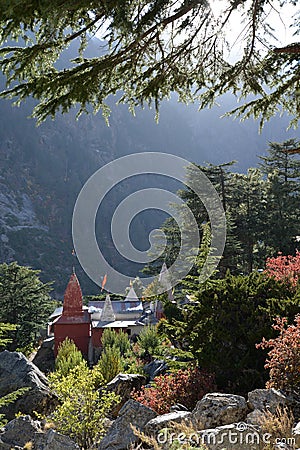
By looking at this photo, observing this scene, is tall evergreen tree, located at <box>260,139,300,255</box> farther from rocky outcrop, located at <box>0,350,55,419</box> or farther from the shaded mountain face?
the shaded mountain face

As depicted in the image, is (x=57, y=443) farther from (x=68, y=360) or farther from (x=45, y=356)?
(x=45, y=356)

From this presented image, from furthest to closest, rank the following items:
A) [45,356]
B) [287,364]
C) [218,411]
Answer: [45,356]
[287,364]
[218,411]

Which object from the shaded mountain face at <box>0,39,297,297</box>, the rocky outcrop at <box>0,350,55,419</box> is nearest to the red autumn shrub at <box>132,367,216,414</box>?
the rocky outcrop at <box>0,350,55,419</box>

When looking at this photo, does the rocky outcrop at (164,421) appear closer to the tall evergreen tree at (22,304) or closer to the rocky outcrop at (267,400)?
the rocky outcrop at (267,400)

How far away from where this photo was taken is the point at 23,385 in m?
8.18

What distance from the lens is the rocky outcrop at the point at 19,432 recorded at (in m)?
5.11

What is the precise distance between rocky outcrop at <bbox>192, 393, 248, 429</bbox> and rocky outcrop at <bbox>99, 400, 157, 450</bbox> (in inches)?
32.2

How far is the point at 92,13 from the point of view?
3.81m

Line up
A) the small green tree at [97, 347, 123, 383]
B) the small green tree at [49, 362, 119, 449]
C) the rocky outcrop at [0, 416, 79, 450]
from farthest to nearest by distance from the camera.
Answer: the small green tree at [97, 347, 123, 383]
the small green tree at [49, 362, 119, 449]
the rocky outcrop at [0, 416, 79, 450]

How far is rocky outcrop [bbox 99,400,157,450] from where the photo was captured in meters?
3.96

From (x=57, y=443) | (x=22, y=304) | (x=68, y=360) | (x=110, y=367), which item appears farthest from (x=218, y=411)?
(x=22, y=304)

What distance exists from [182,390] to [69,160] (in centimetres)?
10271

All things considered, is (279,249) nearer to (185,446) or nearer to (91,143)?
Answer: (185,446)

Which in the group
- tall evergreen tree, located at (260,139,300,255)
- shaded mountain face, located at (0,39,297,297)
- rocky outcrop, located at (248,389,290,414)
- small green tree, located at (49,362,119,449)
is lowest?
small green tree, located at (49,362,119,449)
